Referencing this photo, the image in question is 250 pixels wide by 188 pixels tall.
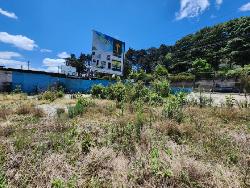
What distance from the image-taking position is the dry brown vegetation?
3652 millimetres

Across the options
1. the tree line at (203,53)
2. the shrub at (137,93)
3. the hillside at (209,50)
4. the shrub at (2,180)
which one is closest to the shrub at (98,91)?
the shrub at (137,93)

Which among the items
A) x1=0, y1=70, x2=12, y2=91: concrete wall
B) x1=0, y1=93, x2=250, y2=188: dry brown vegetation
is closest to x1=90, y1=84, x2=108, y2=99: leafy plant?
x1=0, y1=70, x2=12, y2=91: concrete wall

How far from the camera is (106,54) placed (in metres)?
35.9

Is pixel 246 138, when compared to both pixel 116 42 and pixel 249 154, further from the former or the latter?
pixel 116 42

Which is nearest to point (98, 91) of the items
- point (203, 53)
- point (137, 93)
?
point (137, 93)

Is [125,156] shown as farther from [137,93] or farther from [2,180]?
[137,93]

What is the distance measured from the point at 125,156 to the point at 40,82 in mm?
25303

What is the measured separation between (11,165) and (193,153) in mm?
3291

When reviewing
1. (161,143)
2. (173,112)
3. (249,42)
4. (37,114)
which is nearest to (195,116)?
(173,112)

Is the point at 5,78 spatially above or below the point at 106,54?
below

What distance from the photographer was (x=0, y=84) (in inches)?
941

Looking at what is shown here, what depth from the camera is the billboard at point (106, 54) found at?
34125 mm

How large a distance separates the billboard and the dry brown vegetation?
28.5 meters

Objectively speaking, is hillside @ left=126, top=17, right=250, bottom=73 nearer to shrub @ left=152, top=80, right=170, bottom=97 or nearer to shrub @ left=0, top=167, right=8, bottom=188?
shrub @ left=152, top=80, right=170, bottom=97
